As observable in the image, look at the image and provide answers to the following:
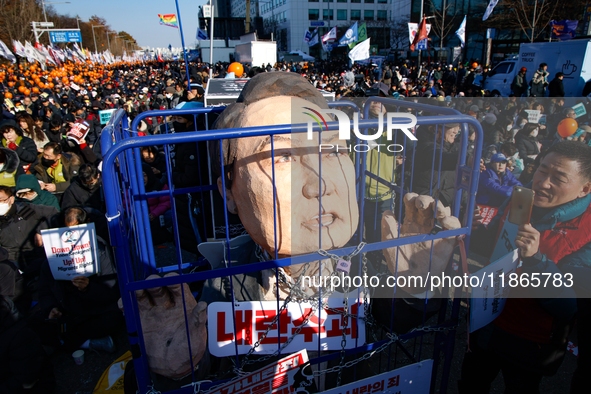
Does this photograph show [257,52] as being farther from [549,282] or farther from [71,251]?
[549,282]

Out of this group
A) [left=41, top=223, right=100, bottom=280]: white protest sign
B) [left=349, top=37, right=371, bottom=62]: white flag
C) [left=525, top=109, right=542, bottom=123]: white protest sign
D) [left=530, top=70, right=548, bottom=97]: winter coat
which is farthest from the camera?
[left=349, top=37, right=371, bottom=62]: white flag

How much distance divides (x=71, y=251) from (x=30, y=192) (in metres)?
2.07

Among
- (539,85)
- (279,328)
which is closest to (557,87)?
(539,85)

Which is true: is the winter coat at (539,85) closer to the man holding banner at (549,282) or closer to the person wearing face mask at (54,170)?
the man holding banner at (549,282)

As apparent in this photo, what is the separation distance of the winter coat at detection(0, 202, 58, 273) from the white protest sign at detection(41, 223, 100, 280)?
110 centimetres

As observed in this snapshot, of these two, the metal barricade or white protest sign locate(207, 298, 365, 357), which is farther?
white protest sign locate(207, 298, 365, 357)

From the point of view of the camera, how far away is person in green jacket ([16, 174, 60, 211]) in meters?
4.31

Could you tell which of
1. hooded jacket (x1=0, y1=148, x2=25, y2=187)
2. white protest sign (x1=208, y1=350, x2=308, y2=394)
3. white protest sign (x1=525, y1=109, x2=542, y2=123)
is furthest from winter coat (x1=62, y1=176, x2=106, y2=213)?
white protest sign (x1=525, y1=109, x2=542, y2=123)

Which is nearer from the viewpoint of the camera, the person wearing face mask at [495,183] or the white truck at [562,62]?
the person wearing face mask at [495,183]

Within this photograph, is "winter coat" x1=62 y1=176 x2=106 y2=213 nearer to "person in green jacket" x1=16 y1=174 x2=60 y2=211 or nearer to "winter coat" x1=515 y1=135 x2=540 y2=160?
"person in green jacket" x1=16 y1=174 x2=60 y2=211

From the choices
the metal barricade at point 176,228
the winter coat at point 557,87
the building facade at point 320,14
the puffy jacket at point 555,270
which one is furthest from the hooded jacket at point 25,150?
the building facade at point 320,14

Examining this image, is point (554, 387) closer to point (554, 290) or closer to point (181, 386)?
point (554, 290)

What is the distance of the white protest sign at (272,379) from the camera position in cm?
156

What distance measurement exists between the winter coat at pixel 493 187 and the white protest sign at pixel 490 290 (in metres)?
2.59
